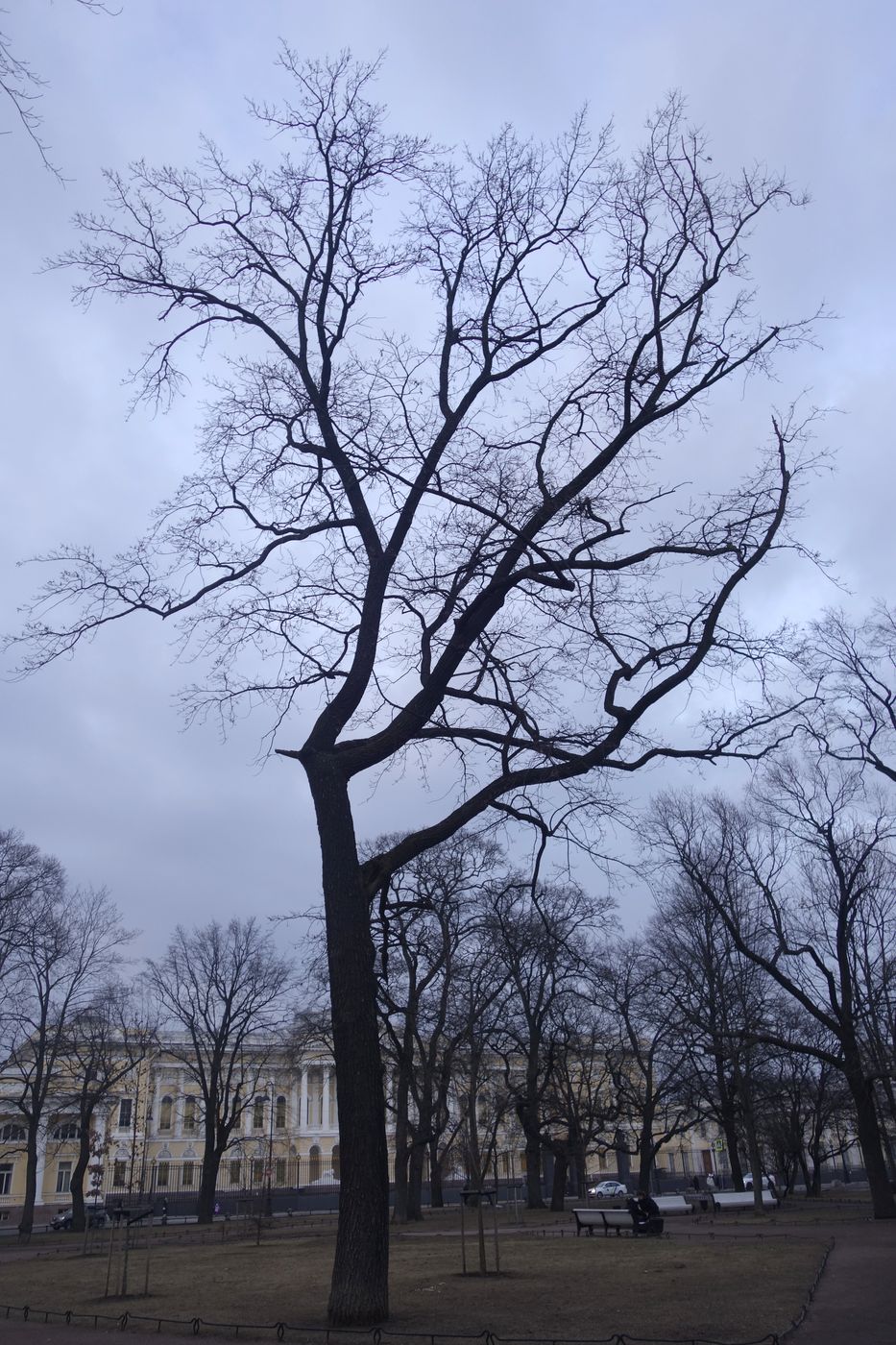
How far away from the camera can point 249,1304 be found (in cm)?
1374

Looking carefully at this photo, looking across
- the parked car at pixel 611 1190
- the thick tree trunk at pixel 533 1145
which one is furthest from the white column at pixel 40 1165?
the parked car at pixel 611 1190

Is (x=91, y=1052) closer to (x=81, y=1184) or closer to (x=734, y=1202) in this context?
(x=81, y=1184)

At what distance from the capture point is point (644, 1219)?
27.9 metres

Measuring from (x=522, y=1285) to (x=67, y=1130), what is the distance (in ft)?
170

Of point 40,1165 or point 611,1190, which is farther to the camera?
point 40,1165

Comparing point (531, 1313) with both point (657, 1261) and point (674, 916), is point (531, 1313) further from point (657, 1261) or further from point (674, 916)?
point (674, 916)

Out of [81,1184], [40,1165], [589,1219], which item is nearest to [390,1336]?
[589,1219]

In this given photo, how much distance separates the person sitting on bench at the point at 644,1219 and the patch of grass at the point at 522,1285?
892mm

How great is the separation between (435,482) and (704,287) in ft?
13.7

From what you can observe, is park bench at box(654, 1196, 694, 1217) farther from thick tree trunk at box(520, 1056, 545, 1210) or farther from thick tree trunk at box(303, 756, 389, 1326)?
thick tree trunk at box(303, 756, 389, 1326)

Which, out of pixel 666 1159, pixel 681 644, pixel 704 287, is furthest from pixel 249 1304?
pixel 666 1159

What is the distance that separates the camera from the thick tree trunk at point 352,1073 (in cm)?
1029

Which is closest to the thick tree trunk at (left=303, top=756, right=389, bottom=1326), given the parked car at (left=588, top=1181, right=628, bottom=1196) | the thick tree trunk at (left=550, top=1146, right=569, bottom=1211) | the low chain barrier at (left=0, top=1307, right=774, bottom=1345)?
the low chain barrier at (left=0, top=1307, right=774, bottom=1345)

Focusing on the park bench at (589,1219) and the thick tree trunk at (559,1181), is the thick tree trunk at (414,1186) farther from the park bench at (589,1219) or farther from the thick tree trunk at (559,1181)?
the park bench at (589,1219)
